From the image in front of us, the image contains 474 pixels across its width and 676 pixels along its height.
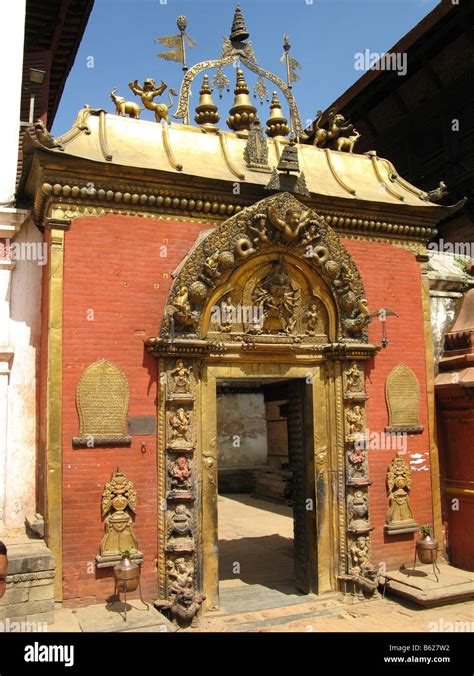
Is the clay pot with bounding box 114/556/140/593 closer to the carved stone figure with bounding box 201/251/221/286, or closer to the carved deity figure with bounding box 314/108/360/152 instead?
the carved stone figure with bounding box 201/251/221/286

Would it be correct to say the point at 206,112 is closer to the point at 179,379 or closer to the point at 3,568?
the point at 179,379

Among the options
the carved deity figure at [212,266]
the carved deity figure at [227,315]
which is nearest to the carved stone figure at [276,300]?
the carved deity figure at [227,315]

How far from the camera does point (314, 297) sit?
8.99 meters

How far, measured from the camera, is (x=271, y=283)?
873 centimetres

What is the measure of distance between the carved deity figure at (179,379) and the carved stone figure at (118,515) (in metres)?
1.28

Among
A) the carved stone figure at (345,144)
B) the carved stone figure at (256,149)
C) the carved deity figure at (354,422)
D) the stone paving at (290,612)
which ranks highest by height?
the carved stone figure at (345,144)

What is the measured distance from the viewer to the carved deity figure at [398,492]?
29.8 ft

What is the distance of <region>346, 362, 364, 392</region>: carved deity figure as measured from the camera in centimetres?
893

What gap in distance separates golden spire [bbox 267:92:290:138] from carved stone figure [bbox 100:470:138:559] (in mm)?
6694

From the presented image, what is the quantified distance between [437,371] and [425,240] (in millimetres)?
2219

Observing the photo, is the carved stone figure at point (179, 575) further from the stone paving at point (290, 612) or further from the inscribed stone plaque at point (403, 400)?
the inscribed stone plaque at point (403, 400)

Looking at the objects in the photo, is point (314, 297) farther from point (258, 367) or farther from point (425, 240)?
point (425, 240)

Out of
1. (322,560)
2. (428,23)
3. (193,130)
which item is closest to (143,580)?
(322,560)

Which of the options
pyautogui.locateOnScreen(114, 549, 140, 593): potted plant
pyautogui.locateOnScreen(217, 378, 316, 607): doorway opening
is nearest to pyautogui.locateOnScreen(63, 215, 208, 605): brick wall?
pyautogui.locateOnScreen(114, 549, 140, 593): potted plant
